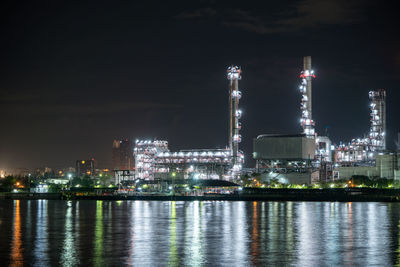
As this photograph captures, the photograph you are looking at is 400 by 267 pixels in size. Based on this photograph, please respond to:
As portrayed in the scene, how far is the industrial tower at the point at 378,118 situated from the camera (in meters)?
184

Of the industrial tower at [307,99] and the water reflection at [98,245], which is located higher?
the industrial tower at [307,99]

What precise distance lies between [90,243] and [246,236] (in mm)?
11643

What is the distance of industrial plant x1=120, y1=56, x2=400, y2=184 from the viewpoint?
545ft

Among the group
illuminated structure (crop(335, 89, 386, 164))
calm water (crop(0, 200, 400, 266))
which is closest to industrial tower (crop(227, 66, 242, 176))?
illuminated structure (crop(335, 89, 386, 164))

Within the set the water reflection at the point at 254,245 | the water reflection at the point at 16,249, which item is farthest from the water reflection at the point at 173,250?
the water reflection at the point at 16,249

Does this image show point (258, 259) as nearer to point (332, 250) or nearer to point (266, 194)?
point (332, 250)

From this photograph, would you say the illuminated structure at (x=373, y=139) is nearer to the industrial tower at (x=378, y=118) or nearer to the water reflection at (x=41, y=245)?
the industrial tower at (x=378, y=118)

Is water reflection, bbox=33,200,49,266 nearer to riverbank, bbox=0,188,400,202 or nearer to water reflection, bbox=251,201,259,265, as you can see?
water reflection, bbox=251,201,259,265

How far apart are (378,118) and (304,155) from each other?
103ft

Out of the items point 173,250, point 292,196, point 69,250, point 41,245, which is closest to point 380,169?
point 292,196

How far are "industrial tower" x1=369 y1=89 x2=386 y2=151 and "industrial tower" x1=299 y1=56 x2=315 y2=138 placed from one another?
831 inches

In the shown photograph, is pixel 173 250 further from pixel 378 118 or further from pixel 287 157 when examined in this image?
pixel 378 118

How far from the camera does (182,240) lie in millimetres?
42188

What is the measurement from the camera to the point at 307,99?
178m
